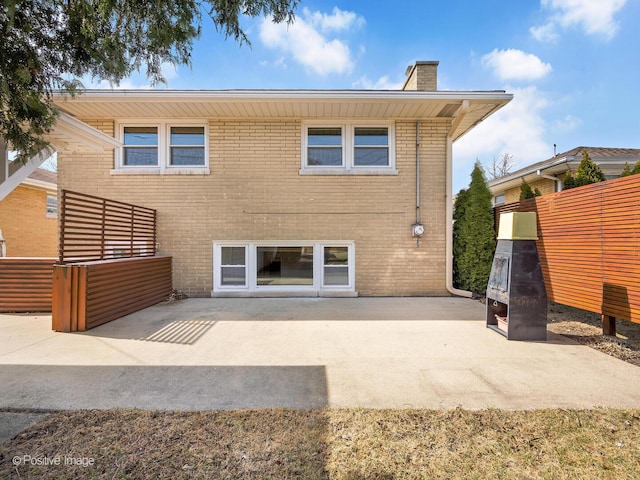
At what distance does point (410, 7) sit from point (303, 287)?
7661 millimetres

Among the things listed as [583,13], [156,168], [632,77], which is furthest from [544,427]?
[632,77]

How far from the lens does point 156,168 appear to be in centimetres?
786

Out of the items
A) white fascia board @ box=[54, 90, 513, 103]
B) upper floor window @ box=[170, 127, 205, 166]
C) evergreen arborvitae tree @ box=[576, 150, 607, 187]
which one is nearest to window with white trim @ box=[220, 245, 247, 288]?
upper floor window @ box=[170, 127, 205, 166]

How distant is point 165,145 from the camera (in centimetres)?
791

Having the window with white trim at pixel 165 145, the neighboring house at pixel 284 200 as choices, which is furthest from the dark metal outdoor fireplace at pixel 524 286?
the window with white trim at pixel 165 145

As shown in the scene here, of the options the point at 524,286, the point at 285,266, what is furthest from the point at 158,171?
the point at 524,286

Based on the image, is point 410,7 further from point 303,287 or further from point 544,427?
point 544,427

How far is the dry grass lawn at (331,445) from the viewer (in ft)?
6.35

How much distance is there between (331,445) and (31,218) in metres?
15.8

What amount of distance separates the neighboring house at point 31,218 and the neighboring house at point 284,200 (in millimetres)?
6424

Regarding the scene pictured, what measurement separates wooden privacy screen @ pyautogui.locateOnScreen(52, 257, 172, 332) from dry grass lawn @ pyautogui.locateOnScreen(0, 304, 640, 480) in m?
3.00

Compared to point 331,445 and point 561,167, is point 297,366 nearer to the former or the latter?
point 331,445

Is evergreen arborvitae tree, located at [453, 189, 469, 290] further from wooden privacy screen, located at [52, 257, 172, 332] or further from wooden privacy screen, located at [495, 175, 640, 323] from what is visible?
wooden privacy screen, located at [52, 257, 172, 332]

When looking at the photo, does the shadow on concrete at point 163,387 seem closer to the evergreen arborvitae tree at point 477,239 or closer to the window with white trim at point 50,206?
the evergreen arborvitae tree at point 477,239
